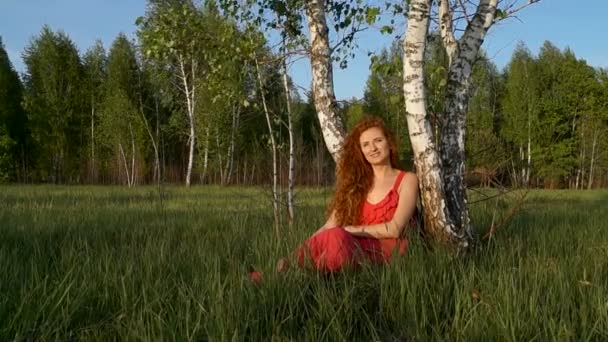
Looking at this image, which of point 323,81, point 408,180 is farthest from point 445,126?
point 323,81

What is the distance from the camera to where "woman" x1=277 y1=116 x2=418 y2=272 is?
3.94 meters

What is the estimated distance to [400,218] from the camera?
4.21 metres

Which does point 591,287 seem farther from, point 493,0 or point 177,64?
point 177,64

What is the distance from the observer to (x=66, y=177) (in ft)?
115

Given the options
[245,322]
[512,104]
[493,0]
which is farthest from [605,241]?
[512,104]

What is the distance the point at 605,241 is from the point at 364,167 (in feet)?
8.01

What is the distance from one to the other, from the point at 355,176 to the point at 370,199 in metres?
0.24

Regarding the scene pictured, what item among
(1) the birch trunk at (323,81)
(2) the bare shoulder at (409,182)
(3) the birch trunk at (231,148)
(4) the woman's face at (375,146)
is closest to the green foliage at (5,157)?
(3) the birch trunk at (231,148)

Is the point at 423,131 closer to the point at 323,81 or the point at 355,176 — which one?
the point at 355,176

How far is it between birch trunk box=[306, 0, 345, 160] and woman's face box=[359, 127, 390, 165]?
0.78 metres

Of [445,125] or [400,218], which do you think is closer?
[400,218]

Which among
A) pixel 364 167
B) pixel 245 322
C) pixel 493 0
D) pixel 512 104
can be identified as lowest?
pixel 245 322

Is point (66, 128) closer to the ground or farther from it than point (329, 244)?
farther from it

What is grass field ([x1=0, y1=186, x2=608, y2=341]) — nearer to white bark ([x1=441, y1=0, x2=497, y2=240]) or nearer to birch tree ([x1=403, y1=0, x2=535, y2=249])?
birch tree ([x1=403, y1=0, x2=535, y2=249])
